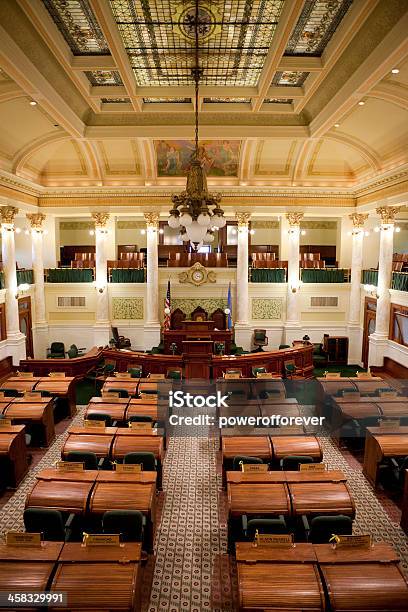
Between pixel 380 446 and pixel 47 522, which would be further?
pixel 380 446

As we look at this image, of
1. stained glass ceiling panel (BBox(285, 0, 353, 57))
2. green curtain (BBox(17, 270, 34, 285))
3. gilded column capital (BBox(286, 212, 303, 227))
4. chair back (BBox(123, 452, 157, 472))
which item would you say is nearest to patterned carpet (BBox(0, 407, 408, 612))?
chair back (BBox(123, 452, 157, 472))

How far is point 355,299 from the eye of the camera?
661 inches

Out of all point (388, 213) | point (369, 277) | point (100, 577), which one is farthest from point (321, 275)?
point (100, 577)

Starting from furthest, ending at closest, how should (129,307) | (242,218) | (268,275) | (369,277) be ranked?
(129,307)
(268,275)
(242,218)
(369,277)

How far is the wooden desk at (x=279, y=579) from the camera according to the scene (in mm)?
3754

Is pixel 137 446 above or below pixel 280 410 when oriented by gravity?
below

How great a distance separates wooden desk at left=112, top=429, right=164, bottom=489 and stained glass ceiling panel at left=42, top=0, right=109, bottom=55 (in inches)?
279

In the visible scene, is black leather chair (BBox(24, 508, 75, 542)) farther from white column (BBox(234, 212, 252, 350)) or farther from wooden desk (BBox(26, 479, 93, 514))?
white column (BBox(234, 212, 252, 350))

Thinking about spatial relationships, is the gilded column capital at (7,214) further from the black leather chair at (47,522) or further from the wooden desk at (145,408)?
the black leather chair at (47,522)

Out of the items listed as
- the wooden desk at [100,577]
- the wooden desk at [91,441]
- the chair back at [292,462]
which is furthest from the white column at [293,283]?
the wooden desk at [100,577]

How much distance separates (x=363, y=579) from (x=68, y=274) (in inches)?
617

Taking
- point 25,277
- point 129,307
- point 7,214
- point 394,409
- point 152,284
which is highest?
point 7,214

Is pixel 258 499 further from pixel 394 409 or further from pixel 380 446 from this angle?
pixel 394 409

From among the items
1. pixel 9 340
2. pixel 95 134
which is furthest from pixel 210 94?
pixel 9 340
